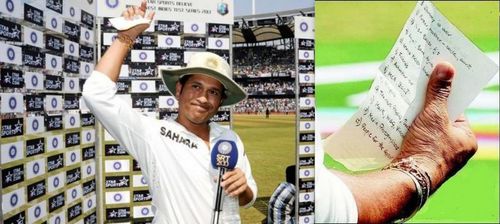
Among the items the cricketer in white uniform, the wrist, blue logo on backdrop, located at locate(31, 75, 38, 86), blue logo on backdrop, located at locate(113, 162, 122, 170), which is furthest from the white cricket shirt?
blue logo on backdrop, located at locate(113, 162, 122, 170)

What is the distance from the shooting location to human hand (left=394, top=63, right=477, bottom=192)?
319 centimetres

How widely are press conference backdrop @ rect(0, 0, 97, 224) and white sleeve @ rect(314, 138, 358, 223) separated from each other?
5.09 feet

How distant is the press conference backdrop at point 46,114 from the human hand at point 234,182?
3.89ft

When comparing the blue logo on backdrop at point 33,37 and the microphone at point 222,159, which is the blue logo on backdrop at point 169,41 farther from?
the microphone at point 222,159

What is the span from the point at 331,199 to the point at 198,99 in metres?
1.32

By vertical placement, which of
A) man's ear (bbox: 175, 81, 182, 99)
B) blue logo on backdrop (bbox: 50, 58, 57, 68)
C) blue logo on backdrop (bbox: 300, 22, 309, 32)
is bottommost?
man's ear (bbox: 175, 81, 182, 99)

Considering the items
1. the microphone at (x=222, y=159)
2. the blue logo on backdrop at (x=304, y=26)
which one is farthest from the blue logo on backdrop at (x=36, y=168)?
the blue logo on backdrop at (x=304, y=26)

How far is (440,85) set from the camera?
319 centimetres

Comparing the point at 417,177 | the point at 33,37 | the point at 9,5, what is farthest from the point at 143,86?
the point at 417,177

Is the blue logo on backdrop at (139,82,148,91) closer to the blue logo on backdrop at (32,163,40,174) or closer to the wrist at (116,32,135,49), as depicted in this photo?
the blue logo on backdrop at (32,163,40,174)

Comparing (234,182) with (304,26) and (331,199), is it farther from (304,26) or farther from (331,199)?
(304,26)

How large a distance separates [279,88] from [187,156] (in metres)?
1.42

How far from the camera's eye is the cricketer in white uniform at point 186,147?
218cm

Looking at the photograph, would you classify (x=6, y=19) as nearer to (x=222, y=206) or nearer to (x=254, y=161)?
(x=222, y=206)
